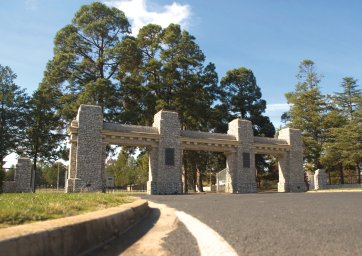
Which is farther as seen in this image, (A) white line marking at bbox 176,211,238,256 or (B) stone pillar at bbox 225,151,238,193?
(B) stone pillar at bbox 225,151,238,193

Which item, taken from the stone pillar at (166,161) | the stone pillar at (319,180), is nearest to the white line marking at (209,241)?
the stone pillar at (166,161)

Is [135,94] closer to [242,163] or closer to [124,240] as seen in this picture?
[242,163]

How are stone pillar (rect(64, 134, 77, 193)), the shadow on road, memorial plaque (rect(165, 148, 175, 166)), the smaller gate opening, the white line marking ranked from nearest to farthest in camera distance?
1. the white line marking
2. the shadow on road
3. stone pillar (rect(64, 134, 77, 193))
4. memorial plaque (rect(165, 148, 175, 166))
5. the smaller gate opening

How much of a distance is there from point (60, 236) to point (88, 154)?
2017 centimetres

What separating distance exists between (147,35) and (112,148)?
12974mm

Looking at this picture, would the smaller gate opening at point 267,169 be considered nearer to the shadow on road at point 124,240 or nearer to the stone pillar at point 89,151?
the stone pillar at point 89,151

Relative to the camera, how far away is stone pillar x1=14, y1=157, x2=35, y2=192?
21469 millimetres

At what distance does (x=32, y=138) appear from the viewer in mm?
31250

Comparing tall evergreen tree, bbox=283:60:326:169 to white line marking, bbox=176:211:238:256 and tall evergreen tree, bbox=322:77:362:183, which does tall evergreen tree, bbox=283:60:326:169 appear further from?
white line marking, bbox=176:211:238:256

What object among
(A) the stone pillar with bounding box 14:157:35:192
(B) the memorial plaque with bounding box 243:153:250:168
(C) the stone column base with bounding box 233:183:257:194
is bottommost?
(C) the stone column base with bounding box 233:183:257:194

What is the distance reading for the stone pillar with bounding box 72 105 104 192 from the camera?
2238cm

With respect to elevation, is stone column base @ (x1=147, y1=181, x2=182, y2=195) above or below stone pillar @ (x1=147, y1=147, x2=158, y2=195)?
below

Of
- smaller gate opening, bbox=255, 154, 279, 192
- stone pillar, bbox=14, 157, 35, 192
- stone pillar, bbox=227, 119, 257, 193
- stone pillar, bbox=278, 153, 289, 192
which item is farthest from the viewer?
smaller gate opening, bbox=255, 154, 279, 192

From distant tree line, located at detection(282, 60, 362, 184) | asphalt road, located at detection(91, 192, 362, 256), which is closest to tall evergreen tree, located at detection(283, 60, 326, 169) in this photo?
distant tree line, located at detection(282, 60, 362, 184)
